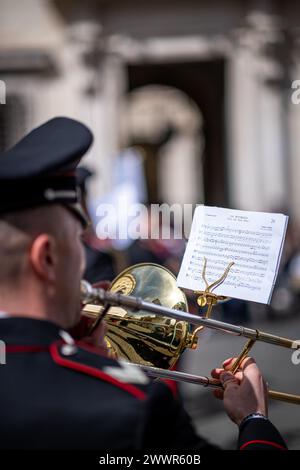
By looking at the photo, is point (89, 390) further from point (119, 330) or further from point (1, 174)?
point (119, 330)

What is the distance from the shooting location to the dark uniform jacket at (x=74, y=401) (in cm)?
142

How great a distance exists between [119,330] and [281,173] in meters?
12.3

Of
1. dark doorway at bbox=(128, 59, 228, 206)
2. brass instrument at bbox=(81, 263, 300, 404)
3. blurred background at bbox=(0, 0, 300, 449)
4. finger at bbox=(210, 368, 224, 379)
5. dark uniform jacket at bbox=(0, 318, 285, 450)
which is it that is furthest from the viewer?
dark doorway at bbox=(128, 59, 228, 206)

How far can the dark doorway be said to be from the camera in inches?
818

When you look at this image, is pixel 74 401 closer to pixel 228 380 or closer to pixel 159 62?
pixel 228 380

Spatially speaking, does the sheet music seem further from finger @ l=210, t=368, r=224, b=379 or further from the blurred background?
the blurred background

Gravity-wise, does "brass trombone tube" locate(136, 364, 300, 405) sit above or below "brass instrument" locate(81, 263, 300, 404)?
below

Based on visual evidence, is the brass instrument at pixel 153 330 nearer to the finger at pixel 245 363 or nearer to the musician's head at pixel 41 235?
the finger at pixel 245 363

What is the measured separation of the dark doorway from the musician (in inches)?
727

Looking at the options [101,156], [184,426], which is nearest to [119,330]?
[184,426]

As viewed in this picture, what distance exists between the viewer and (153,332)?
90.4 inches

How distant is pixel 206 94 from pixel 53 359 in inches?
812

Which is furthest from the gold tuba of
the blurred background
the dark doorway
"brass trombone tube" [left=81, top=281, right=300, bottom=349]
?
the dark doorway

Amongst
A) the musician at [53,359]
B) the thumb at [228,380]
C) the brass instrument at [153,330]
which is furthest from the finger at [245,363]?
the musician at [53,359]
